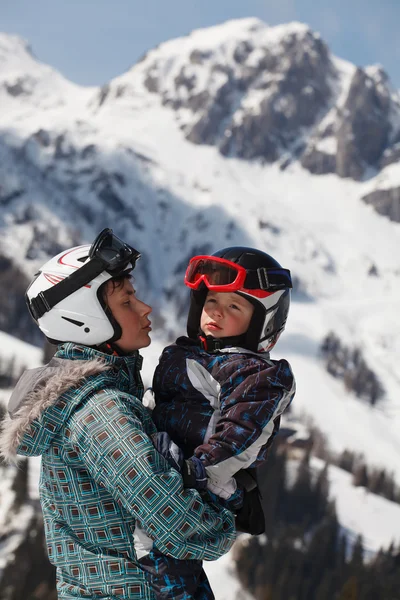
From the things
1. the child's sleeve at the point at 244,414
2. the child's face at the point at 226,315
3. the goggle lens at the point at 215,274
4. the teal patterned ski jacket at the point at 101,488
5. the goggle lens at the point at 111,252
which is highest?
the goggle lens at the point at 215,274

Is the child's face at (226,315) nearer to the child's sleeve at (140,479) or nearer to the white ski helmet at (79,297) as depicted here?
the white ski helmet at (79,297)

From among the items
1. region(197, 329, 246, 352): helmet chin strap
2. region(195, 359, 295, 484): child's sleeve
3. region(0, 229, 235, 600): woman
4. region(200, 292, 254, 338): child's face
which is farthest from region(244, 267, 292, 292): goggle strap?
region(0, 229, 235, 600): woman

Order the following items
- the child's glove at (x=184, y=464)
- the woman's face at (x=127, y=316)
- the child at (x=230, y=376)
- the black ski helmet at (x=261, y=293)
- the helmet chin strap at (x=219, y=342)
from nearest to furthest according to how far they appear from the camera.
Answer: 1. the child's glove at (x=184, y=464)
2. the child at (x=230, y=376)
3. the woman's face at (x=127, y=316)
4. the helmet chin strap at (x=219, y=342)
5. the black ski helmet at (x=261, y=293)

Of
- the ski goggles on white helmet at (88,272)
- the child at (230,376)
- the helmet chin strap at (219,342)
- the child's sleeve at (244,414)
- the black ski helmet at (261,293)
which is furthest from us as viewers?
the black ski helmet at (261,293)

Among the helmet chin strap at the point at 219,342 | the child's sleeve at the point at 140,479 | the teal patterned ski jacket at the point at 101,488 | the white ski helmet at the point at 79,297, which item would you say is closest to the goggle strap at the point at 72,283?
the white ski helmet at the point at 79,297

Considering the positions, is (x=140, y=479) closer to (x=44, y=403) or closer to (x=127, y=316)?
(x=44, y=403)

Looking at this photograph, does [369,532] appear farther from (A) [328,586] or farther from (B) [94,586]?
(B) [94,586]

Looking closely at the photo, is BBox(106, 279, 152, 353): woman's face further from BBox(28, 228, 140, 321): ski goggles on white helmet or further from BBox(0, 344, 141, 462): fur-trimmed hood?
BBox(0, 344, 141, 462): fur-trimmed hood

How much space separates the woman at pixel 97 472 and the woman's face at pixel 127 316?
0.53 ft

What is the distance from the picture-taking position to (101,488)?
461 cm

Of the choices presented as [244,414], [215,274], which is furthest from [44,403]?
[215,274]

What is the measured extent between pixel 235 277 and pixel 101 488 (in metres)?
2.27

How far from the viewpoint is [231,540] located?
4754 millimetres

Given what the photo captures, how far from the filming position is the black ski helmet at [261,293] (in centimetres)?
578
